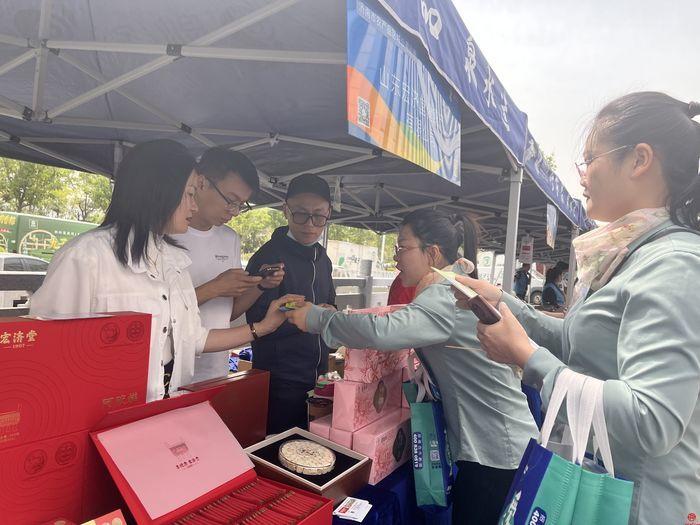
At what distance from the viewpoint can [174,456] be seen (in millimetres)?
1062

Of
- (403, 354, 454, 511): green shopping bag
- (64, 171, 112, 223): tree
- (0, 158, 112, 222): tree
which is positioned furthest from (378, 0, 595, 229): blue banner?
(64, 171, 112, 223): tree

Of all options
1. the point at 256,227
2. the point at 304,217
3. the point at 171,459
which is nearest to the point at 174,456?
the point at 171,459

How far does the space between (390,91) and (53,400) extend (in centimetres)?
131

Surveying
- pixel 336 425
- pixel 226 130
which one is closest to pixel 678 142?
pixel 336 425

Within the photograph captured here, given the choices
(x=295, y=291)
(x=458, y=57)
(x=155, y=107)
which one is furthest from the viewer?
(x=155, y=107)

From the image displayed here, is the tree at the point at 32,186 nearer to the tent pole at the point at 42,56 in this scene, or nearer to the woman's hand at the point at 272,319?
the tent pole at the point at 42,56

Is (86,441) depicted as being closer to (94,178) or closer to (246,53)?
(246,53)

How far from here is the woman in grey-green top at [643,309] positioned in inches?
33.6

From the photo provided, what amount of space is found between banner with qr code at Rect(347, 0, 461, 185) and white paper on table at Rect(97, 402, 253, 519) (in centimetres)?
92

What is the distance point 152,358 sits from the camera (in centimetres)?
136

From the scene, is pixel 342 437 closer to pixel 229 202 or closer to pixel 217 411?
pixel 217 411

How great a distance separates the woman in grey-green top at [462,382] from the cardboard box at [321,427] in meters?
0.29

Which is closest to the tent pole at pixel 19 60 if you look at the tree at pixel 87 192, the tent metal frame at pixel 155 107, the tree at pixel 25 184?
the tent metal frame at pixel 155 107

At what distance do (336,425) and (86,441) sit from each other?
0.82 meters
